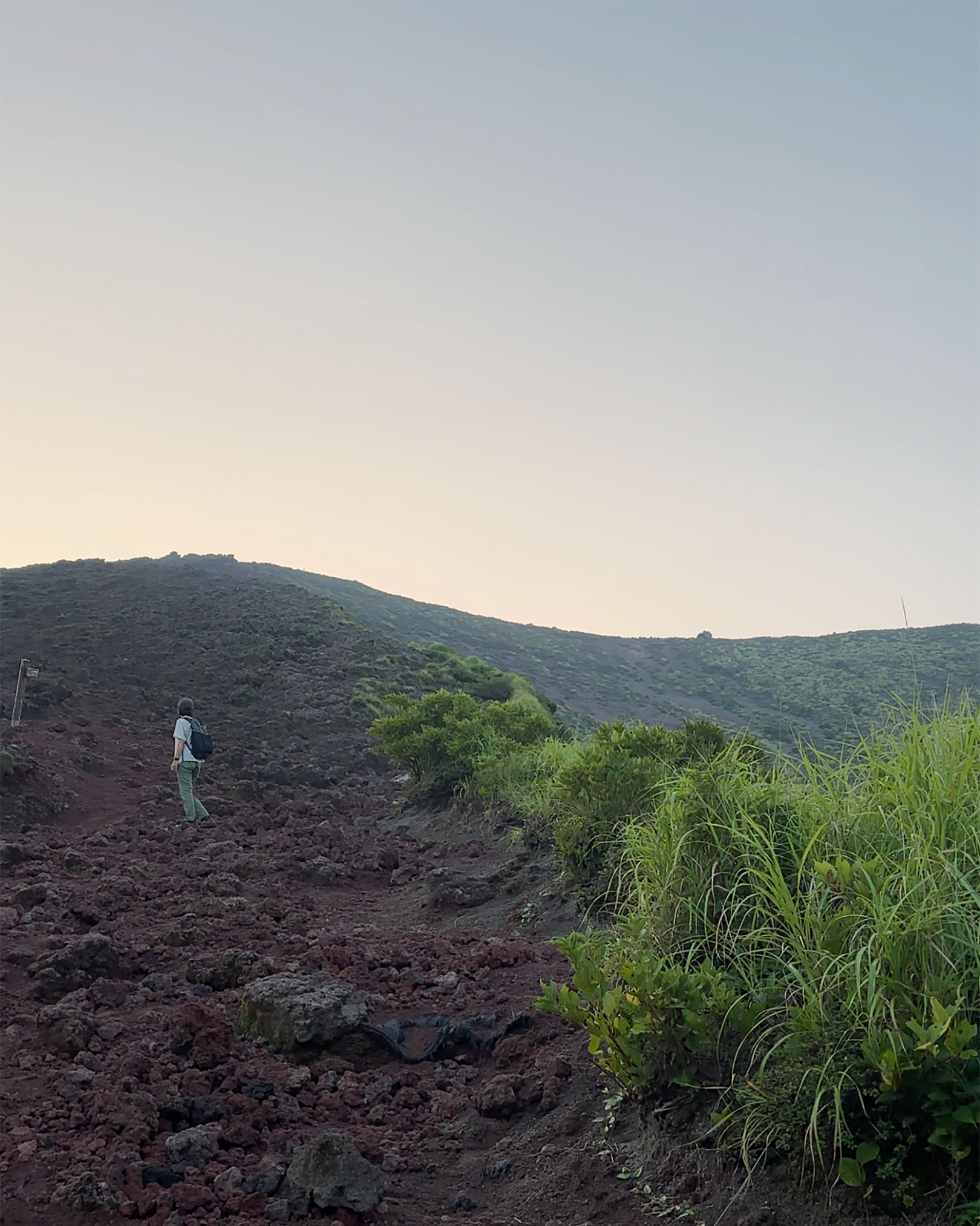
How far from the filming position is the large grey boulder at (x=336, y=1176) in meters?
3.00

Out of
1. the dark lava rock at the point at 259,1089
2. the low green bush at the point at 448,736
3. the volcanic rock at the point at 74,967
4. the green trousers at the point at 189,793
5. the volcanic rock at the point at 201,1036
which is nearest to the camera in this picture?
the dark lava rock at the point at 259,1089

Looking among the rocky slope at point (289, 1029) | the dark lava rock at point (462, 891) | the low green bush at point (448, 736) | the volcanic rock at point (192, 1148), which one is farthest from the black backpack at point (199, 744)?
the volcanic rock at point (192, 1148)

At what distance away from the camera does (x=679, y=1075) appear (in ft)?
9.99

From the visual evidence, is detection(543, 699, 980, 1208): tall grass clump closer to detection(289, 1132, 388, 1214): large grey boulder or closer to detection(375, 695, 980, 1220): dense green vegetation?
detection(375, 695, 980, 1220): dense green vegetation

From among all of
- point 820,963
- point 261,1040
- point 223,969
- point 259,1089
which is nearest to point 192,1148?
point 259,1089

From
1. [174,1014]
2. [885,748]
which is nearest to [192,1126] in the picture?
[174,1014]

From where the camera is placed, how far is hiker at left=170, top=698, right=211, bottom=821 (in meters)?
9.62

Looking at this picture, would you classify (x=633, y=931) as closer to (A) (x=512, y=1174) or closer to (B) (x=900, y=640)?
(A) (x=512, y=1174)

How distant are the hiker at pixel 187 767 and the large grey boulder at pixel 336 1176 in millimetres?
6804

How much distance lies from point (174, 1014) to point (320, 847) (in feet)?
13.9

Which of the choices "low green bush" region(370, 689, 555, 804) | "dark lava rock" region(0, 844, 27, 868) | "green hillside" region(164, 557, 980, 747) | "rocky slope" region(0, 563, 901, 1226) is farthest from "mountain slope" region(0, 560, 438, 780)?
"green hillside" region(164, 557, 980, 747)

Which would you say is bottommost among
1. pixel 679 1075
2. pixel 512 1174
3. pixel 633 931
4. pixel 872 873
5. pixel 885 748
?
pixel 512 1174

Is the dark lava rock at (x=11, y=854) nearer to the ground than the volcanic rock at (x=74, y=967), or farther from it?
farther from it

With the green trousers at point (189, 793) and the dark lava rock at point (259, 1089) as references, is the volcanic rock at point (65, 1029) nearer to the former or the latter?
the dark lava rock at point (259, 1089)
